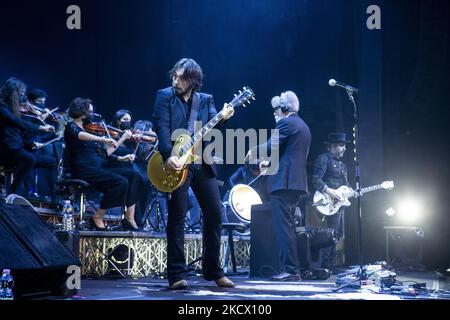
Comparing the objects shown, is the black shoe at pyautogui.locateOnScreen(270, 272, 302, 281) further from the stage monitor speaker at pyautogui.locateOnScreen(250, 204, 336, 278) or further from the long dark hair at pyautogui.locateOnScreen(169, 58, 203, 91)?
the long dark hair at pyautogui.locateOnScreen(169, 58, 203, 91)

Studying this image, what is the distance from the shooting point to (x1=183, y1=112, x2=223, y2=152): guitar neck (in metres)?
5.34

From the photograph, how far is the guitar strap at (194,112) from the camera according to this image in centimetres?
549

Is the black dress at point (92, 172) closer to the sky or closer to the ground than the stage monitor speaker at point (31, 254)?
closer to the sky

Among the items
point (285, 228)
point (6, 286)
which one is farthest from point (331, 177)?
point (6, 286)

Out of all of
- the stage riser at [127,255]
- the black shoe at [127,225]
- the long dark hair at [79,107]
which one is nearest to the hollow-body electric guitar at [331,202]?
the stage riser at [127,255]

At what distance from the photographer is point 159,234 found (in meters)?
7.90

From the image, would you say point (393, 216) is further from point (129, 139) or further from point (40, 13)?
point (40, 13)

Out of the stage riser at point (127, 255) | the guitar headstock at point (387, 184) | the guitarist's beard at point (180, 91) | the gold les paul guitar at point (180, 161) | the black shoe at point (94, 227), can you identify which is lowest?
the stage riser at point (127, 255)

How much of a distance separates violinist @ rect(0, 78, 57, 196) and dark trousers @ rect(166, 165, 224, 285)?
3231 millimetres

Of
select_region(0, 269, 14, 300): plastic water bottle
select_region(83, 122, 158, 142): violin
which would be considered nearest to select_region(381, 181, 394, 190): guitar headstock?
select_region(83, 122, 158, 142): violin

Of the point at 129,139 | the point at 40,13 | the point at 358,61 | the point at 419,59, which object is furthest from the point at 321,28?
→ the point at 40,13

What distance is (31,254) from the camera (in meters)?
4.73

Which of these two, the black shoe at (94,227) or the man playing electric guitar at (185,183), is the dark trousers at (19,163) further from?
the man playing electric guitar at (185,183)

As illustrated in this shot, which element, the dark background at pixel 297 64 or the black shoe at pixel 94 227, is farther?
the dark background at pixel 297 64
